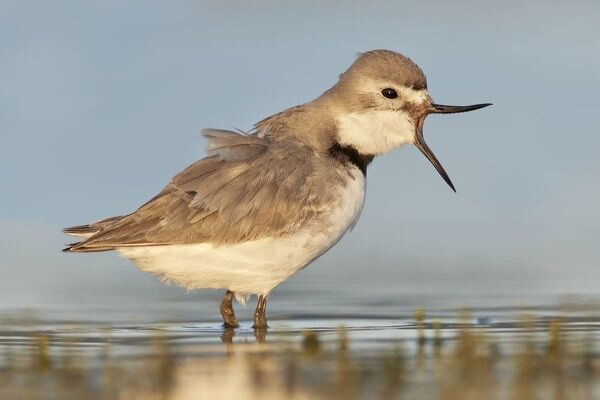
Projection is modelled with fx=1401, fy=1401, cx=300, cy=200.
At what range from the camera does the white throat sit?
1189 cm

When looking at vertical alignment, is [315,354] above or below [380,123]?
below

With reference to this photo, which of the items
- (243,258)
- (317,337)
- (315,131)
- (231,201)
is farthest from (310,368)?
(315,131)

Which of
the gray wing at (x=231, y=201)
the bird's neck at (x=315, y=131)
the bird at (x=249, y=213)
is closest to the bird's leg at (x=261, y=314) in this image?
the bird at (x=249, y=213)

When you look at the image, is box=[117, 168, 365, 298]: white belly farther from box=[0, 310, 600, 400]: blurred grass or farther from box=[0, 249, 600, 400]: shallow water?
box=[0, 310, 600, 400]: blurred grass

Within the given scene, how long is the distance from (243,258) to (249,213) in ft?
1.16

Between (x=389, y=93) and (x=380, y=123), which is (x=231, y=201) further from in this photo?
(x=389, y=93)

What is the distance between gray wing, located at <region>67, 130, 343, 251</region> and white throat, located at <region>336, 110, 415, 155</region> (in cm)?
60

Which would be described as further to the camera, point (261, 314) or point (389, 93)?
point (389, 93)

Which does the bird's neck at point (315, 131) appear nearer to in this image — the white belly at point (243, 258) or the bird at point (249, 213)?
the bird at point (249, 213)

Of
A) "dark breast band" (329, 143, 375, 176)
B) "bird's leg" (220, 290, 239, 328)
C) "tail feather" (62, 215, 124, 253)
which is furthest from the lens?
"dark breast band" (329, 143, 375, 176)

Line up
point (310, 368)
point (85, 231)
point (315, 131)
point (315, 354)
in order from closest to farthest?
point (310, 368), point (315, 354), point (85, 231), point (315, 131)

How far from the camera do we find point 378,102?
39.4 ft

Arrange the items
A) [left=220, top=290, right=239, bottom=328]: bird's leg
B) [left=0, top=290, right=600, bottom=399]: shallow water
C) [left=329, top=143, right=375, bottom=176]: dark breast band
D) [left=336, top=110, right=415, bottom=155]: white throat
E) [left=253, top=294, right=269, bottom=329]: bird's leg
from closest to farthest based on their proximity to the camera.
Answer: [left=0, top=290, right=600, bottom=399]: shallow water < [left=253, top=294, right=269, bottom=329]: bird's leg < [left=220, top=290, right=239, bottom=328]: bird's leg < [left=329, top=143, right=375, bottom=176]: dark breast band < [left=336, top=110, right=415, bottom=155]: white throat

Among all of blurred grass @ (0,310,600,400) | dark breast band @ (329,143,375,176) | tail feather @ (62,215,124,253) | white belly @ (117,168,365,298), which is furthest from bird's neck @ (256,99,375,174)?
blurred grass @ (0,310,600,400)
